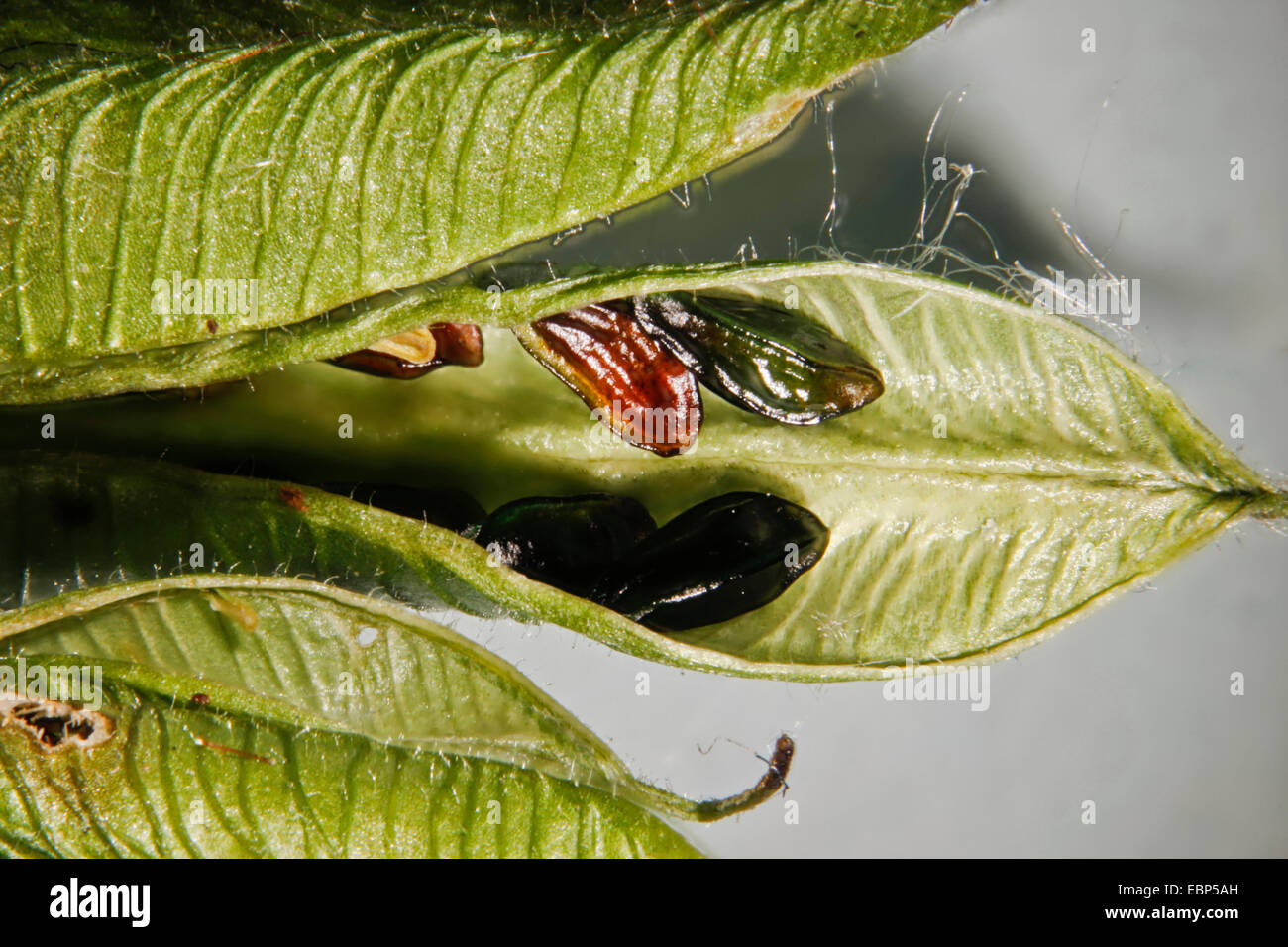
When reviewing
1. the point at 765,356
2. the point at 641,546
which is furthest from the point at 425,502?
the point at 765,356

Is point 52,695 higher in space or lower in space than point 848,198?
lower

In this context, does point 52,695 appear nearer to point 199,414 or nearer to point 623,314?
point 199,414

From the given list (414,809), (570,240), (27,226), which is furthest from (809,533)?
(27,226)

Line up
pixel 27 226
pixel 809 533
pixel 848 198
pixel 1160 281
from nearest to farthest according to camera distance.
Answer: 1. pixel 27 226
2. pixel 809 533
3. pixel 848 198
4. pixel 1160 281

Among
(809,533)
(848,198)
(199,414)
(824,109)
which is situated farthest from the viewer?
(848,198)

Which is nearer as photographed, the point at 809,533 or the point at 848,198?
the point at 809,533

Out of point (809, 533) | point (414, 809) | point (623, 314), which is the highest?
point (623, 314)

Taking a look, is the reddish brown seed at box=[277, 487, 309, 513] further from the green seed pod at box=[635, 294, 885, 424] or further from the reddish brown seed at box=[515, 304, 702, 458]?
the green seed pod at box=[635, 294, 885, 424]
